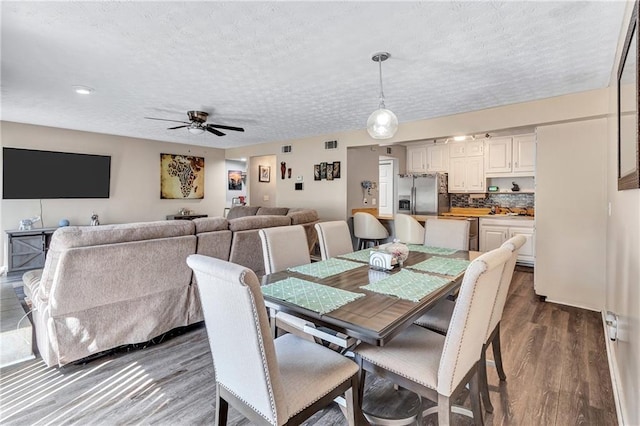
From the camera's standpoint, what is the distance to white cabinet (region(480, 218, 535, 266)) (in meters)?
5.25

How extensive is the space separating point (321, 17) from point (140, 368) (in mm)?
2705

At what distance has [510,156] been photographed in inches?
226

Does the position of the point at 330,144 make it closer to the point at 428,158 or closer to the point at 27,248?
the point at 428,158

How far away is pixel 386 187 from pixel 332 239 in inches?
184

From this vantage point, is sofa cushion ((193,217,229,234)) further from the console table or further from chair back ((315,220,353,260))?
the console table

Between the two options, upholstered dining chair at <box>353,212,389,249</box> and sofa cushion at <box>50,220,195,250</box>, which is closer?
sofa cushion at <box>50,220,195,250</box>

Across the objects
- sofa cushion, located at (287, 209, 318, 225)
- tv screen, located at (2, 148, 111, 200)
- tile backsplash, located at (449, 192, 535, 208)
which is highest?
tv screen, located at (2, 148, 111, 200)

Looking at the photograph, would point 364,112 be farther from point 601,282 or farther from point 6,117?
point 6,117

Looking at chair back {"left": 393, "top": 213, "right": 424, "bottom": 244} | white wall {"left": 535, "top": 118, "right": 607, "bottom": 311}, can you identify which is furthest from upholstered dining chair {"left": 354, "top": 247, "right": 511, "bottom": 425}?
chair back {"left": 393, "top": 213, "right": 424, "bottom": 244}

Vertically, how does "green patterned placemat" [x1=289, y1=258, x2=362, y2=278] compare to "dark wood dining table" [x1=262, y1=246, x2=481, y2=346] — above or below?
above

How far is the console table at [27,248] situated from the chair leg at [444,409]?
5.87 metres

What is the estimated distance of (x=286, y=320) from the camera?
2.02 metres

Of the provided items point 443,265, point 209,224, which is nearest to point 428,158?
point 443,265

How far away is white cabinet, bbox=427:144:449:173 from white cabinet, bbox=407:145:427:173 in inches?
3.3
